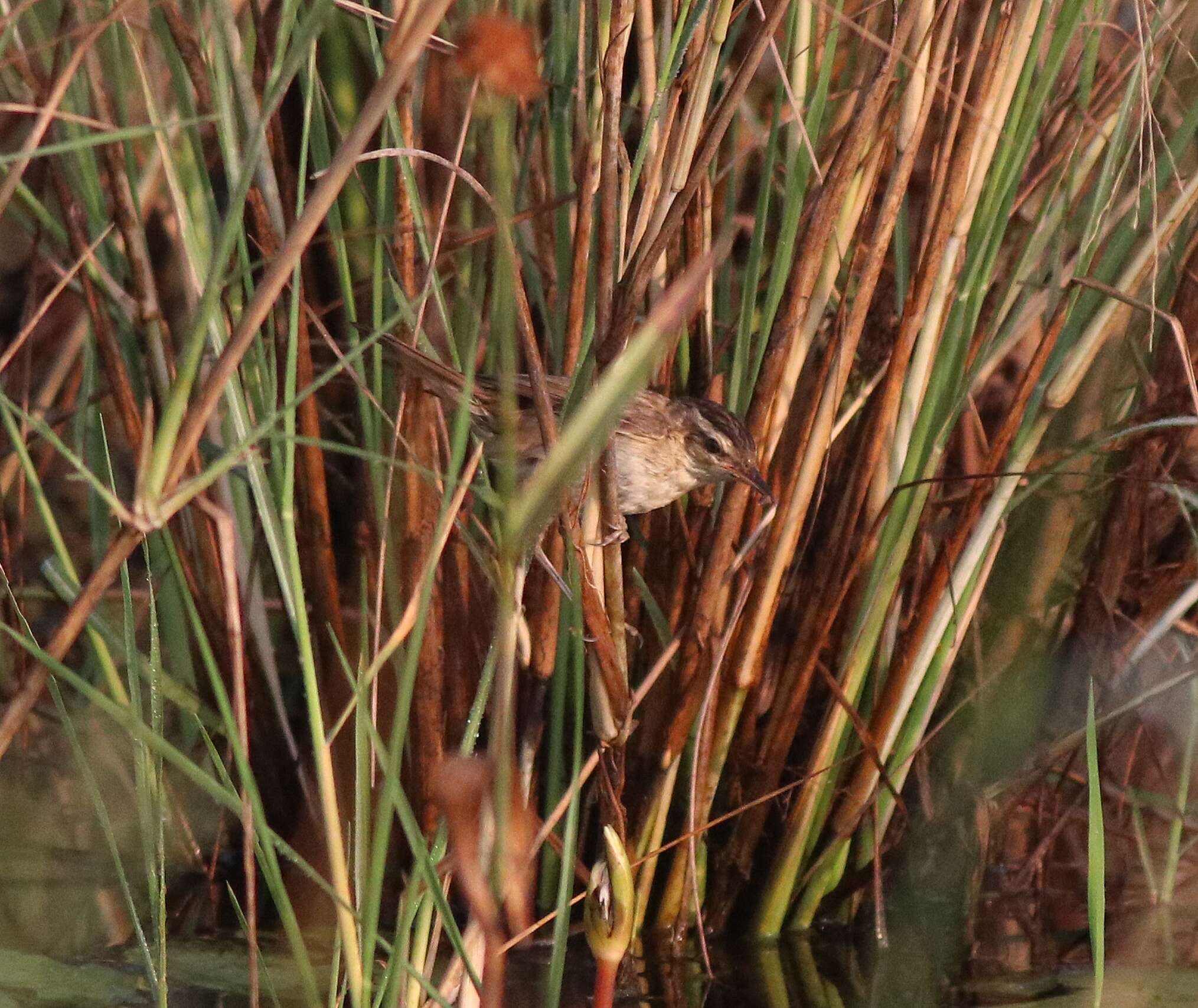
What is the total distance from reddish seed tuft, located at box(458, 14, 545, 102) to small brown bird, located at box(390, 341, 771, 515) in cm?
98

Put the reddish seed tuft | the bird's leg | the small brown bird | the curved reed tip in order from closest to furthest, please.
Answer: the reddish seed tuft, the curved reed tip, the bird's leg, the small brown bird

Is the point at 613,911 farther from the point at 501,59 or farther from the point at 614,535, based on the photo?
the point at 501,59

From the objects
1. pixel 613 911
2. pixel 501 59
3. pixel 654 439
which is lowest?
pixel 613 911

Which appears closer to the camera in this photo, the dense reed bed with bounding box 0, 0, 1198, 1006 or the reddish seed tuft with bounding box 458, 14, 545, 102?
the reddish seed tuft with bounding box 458, 14, 545, 102

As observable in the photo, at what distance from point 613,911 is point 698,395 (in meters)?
1.06

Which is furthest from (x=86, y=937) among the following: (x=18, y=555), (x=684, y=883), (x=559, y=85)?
(x=559, y=85)

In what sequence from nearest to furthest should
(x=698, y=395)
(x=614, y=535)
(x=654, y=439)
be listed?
(x=614, y=535), (x=654, y=439), (x=698, y=395)

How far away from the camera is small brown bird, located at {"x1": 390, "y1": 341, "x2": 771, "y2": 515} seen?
77.1 inches

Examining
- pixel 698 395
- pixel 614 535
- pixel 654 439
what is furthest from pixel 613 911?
pixel 698 395

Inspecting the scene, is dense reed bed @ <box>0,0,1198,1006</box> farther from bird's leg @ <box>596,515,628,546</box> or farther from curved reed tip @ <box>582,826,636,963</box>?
curved reed tip @ <box>582,826,636,963</box>

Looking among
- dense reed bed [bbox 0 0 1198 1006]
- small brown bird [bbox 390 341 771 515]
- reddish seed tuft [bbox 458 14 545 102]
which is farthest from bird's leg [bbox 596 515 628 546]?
reddish seed tuft [bbox 458 14 545 102]

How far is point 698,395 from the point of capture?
7.53ft

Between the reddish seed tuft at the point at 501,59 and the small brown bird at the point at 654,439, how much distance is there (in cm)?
98

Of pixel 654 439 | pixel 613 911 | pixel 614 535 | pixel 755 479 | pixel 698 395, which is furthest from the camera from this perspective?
pixel 698 395
